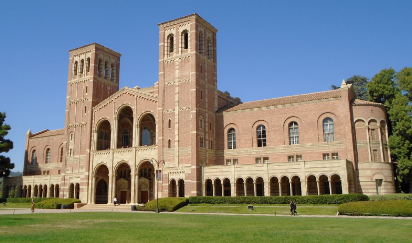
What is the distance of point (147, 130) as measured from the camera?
57.8 meters

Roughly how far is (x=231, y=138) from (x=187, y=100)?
7985 mm

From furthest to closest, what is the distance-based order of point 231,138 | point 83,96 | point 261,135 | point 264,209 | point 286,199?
point 83,96 < point 231,138 < point 261,135 < point 286,199 < point 264,209

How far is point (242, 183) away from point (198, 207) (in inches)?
311

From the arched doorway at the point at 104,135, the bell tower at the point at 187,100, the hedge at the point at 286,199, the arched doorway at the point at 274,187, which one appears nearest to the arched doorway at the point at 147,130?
the arched doorway at the point at 104,135

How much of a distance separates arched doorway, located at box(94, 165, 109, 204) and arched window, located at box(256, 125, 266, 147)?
78.6ft

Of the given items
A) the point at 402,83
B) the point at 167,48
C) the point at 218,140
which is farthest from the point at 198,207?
the point at 402,83

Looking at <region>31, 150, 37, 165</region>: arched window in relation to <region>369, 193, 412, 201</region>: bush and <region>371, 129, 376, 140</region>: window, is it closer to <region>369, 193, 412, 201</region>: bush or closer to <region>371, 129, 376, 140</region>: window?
<region>371, 129, 376, 140</region>: window

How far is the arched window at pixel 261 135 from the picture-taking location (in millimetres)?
49219

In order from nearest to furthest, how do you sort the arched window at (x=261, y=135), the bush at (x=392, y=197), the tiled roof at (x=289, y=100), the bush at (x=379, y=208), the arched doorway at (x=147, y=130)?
the bush at (x=379, y=208)
the bush at (x=392, y=197)
the tiled roof at (x=289, y=100)
the arched window at (x=261, y=135)
the arched doorway at (x=147, y=130)

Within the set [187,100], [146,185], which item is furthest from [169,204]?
[187,100]

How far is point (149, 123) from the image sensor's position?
57.5m

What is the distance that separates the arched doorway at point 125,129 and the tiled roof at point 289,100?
17.1 meters

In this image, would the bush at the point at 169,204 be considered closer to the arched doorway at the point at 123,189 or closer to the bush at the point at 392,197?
the arched doorway at the point at 123,189

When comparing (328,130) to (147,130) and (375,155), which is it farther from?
(147,130)
